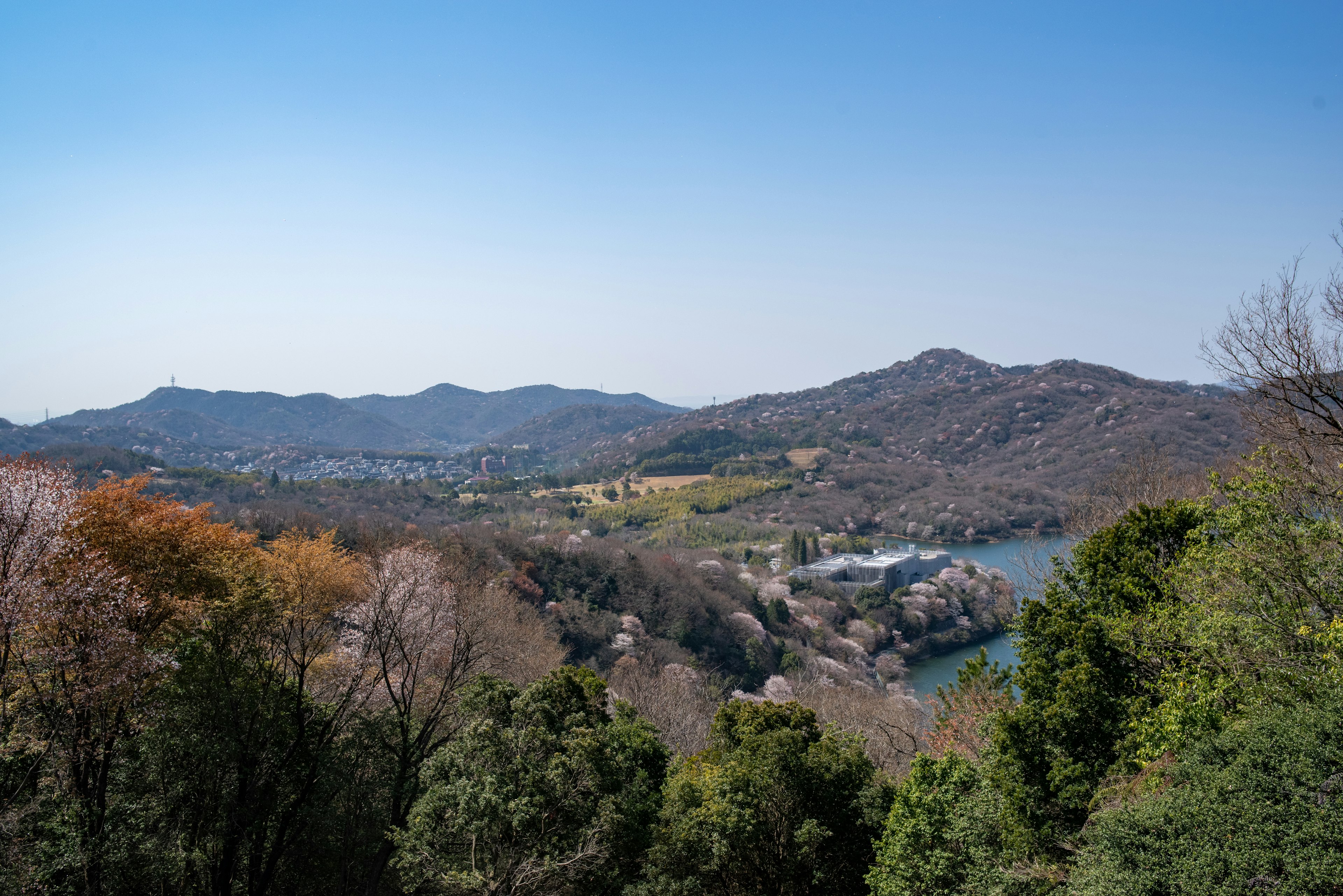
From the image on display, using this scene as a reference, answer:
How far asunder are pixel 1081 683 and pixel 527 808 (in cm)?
749

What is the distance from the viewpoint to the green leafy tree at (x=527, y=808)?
8961 mm

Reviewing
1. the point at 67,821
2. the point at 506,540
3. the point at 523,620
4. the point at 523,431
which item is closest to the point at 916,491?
the point at 506,540

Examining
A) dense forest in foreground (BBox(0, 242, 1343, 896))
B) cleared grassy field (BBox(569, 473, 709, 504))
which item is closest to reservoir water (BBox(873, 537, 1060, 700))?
dense forest in foreground (BBox(0, 242, 1343, 896))

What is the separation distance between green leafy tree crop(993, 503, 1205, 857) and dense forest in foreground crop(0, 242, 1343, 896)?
4 cm

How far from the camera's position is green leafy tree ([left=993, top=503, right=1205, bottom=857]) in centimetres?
904

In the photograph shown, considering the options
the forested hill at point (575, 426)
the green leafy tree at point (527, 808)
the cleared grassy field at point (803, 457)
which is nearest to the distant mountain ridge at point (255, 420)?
the forested hill at point (575, 426)

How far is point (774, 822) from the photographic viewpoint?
10438 mm

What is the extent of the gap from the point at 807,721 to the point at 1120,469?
1652 cm

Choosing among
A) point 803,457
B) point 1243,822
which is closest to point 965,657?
point 1243,822

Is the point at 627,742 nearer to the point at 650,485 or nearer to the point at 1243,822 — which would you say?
the point at 1243,822

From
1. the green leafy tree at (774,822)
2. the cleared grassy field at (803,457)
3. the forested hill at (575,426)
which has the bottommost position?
the green leafy tree at (774,822)

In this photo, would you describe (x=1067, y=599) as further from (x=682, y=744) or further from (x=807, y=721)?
(x=682, y=744)

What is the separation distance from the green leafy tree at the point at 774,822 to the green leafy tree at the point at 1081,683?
227 cm

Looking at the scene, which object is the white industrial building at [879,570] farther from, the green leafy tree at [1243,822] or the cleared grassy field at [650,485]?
the green leafy tree at [1243,822]
